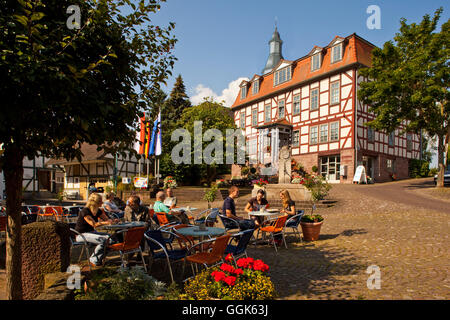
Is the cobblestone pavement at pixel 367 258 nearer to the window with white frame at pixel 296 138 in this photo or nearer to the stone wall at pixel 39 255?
the stone wall at pixel 39 255

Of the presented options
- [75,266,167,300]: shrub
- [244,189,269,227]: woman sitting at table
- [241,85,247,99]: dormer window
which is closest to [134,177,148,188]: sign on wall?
[244,189,269,227]: woman sitting at table

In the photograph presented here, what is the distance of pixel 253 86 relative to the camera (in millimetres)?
34688

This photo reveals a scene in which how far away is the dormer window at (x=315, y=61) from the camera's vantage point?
26.8 meters

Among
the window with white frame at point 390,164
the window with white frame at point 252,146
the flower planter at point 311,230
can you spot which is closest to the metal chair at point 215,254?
the flower planter at point 311,230

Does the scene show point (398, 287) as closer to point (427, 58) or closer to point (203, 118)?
point (427, 58)

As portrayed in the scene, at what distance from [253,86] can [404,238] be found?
29.0 meters

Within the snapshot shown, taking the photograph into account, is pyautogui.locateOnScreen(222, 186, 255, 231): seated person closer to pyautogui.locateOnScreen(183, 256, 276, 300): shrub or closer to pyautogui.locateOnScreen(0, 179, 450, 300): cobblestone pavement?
pyautogui.locateOnScreen(0, 179, 450, 300): cobblestone pavement

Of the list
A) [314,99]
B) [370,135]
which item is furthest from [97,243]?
[314,99]

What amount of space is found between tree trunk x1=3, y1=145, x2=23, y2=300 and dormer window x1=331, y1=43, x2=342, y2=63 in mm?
26442

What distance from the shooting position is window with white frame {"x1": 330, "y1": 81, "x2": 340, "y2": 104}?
25019 millimetres

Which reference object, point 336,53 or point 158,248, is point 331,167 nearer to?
point 336,53

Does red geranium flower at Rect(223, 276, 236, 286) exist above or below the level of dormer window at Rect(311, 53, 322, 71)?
below

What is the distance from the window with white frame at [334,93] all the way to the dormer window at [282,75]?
5.51m
